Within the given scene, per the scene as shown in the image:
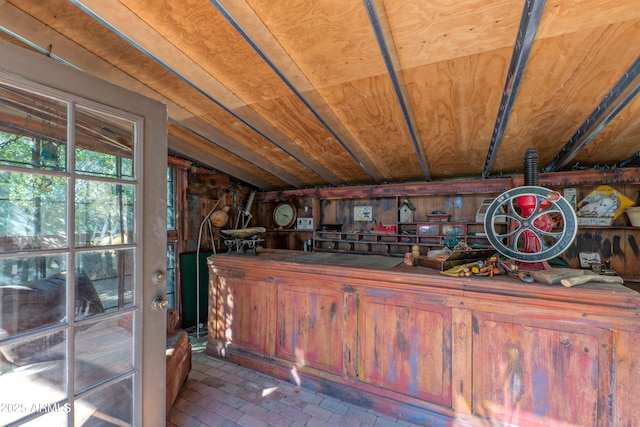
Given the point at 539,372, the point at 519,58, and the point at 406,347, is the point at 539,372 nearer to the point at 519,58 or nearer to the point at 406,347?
the point at 406,347

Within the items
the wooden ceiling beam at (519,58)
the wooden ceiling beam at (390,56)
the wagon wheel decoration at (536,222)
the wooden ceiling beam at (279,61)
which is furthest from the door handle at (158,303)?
the wooden ceiling beam at (519,58)

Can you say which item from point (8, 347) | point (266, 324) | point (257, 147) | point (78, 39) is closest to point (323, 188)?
point (257, 147)

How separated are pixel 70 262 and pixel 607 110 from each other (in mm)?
3199

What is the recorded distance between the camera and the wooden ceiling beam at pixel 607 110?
4.86ft

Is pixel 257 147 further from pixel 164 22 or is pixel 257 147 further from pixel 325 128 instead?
pixel 164 22

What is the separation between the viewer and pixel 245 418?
6.21 ft

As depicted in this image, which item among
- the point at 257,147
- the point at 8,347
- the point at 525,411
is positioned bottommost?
the point at 525,411

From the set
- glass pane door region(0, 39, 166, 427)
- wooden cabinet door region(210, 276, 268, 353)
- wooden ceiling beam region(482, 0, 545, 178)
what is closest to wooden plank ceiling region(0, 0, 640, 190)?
wooden ceiling beam region(482, 0, 545, 178)

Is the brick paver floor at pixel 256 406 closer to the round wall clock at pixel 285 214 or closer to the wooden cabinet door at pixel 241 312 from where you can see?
the wooden cabinet door at pixel 241 312

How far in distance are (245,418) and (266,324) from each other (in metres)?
0.72

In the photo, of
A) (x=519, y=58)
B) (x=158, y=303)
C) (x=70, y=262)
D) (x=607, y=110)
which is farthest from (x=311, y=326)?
(x=607, y=110)

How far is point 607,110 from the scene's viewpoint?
1.75m

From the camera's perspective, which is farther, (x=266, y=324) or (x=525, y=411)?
(x=266, y=324)

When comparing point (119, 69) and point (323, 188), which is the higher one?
point (119, 69)
